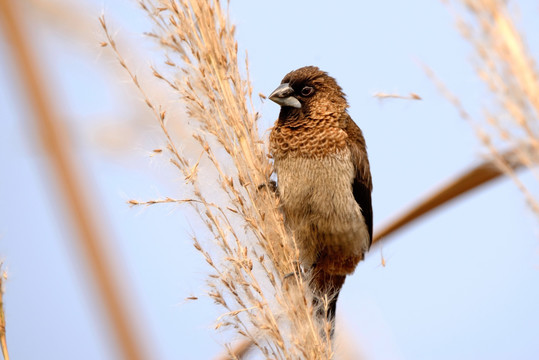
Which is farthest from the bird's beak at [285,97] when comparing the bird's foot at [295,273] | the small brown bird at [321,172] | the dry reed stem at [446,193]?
the bird's foot at [295,273]

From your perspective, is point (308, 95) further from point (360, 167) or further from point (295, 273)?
point (295, 273)

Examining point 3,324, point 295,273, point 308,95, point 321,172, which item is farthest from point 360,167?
point 3,324

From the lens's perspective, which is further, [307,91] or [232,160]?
[307,91]

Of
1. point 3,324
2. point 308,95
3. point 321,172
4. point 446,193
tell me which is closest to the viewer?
point 3,324

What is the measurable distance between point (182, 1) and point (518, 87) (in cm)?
102

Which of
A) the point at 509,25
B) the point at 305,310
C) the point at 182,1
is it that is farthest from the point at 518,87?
the point at 182,1

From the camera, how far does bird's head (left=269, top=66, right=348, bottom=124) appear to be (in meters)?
3.11

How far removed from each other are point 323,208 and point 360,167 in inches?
12.3

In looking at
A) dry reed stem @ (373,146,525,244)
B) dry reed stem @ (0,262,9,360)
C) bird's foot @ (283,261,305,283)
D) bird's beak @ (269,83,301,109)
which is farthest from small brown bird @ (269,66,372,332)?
dry reed stem @ (0,262,9,360)

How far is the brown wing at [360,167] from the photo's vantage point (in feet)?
10.5

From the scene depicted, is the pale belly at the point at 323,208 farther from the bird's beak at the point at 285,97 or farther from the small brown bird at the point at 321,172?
the bird's beak at the point at 285,97

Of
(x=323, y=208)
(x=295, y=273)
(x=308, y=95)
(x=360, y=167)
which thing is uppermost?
(x=308, y=95)

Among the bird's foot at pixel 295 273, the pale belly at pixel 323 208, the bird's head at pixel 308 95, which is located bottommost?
the bird's foot at pixel 295 273

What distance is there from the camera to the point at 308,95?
317 centimetres
